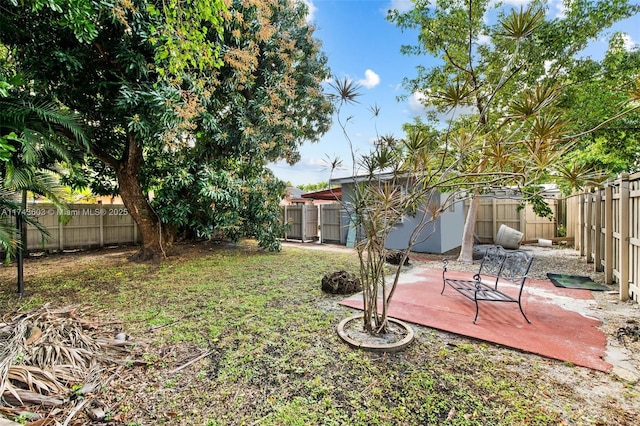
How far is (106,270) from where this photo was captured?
256 inches

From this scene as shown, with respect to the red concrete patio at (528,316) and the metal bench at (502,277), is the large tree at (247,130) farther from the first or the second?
the metal bench at (502,277)

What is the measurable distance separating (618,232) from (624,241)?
612 mm

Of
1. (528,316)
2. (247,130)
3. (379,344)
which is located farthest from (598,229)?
(247,130)

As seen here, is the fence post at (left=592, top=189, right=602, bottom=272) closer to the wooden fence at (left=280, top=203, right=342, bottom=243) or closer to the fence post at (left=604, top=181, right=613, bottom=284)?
the fence post at (left=604, top=181, right=613, bottom=284)

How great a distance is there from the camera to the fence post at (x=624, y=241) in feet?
14.0

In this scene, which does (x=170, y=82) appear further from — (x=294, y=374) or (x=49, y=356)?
(x=294, y=374)

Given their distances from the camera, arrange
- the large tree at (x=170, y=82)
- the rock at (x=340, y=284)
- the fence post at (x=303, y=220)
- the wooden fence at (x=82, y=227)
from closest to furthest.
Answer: the large tree at (x=170, y=82), the rock at (x=340, y=284), the wooden fence at (x=82, y=227), the fence post at (x=303, y=220)

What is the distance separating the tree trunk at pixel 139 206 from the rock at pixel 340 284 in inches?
197

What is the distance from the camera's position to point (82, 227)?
31.0 ft

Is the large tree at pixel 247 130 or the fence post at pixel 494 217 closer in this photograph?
the large tree at pixel 247 130

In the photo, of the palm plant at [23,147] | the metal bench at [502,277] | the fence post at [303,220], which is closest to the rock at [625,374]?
the metal bench at [502,277]

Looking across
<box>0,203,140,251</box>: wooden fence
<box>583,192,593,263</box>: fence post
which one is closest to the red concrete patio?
<box>583,192,593,263</box>: fence post

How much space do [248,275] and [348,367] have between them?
398cm

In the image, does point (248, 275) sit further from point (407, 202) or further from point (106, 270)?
point (407, 202)
